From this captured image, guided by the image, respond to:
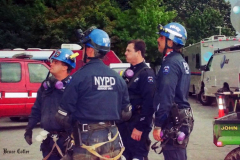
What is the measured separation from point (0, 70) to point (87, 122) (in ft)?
26.7

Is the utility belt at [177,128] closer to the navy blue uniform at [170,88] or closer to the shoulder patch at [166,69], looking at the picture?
the navy blue uniform at [170,88]

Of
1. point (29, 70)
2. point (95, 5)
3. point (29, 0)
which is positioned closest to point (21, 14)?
point (29, 0)

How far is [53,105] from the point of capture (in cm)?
483

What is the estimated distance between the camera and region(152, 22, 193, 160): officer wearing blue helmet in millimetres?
4513

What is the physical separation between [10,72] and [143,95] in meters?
6.92

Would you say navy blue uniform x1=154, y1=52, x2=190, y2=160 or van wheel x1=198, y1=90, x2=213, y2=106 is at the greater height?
navy blue uniform x1=154, y1=52, x2=190, y2=160

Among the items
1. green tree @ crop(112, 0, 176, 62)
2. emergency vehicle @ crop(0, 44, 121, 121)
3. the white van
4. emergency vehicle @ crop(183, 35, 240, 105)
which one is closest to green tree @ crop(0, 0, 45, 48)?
green tree @ crop(112, 0, 176, 62)

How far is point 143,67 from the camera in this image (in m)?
5.61

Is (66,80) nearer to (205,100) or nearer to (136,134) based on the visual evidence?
(136,134)

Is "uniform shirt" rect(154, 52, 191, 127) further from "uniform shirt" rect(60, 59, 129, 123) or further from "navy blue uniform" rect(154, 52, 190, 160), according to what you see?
"uniform shirt" rect(60, 59, 129, 123)

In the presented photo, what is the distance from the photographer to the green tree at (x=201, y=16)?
130ft

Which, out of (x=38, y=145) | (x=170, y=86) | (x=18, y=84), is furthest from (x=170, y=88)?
(x=18, y=84)

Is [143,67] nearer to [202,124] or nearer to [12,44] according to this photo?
[202,124]

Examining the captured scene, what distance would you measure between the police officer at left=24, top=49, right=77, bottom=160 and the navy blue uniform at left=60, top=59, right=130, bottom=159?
862 mm
